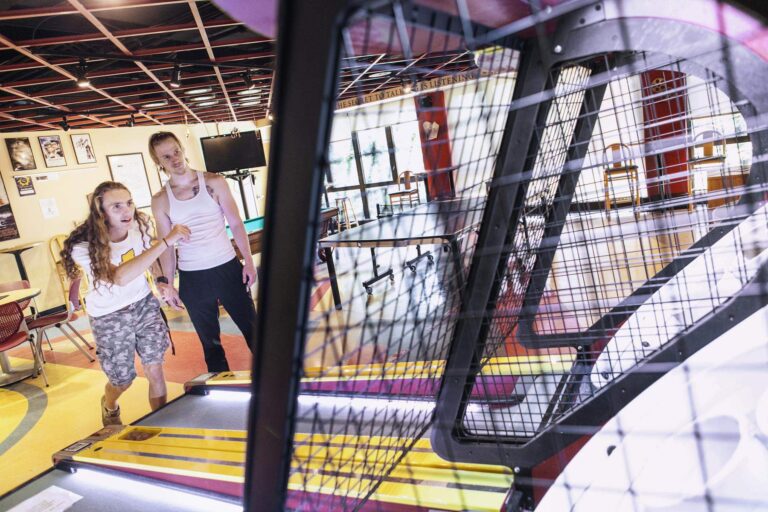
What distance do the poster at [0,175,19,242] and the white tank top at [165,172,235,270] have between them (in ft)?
23.0

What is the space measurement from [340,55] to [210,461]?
6.43 feet

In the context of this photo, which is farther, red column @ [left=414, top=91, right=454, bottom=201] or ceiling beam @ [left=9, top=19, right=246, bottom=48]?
ceiling beam @ [left=9, top=19, right=246, bottom=48]

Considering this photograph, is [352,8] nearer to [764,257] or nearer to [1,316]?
[764,257]

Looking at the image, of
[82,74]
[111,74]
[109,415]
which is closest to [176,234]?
[109,415]

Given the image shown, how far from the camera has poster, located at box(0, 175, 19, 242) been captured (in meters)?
7.86

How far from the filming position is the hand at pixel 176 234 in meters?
2.59

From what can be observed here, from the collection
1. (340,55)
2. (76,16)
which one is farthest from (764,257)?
(76,16)

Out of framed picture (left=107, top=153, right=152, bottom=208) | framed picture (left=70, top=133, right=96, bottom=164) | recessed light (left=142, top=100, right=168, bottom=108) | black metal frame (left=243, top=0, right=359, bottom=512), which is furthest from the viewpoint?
framed picture (left=107, top=153, right=152, bottom=208)

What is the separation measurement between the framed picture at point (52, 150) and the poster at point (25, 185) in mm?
509

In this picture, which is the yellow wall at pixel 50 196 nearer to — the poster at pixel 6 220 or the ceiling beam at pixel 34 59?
the poster at pixel 6 220

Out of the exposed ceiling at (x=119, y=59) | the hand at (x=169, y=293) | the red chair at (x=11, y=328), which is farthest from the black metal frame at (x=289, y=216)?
the red chair at (x=11, y=328)

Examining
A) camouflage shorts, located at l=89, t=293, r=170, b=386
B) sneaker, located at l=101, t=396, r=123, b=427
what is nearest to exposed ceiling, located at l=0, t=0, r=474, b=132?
camouflage shorts, located at l=89, t=293, r=170, b=386

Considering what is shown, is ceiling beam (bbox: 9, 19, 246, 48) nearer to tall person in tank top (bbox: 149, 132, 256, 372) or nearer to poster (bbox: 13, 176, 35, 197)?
tall person in tank top (bbox: 149, 132, 256, 372)

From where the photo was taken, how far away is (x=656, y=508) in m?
0.78
